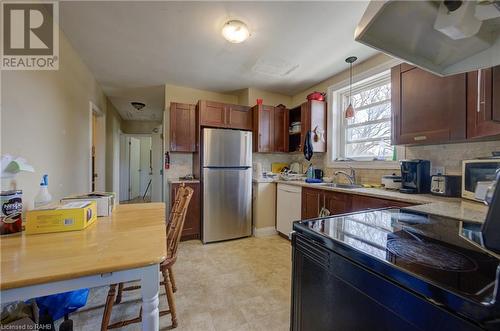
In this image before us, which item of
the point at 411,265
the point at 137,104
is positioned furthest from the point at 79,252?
the point at 137,104

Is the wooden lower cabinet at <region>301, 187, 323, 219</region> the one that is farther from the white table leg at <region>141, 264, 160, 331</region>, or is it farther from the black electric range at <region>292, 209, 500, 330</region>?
the white table leg at <region>141, 264, 160, 331</region>

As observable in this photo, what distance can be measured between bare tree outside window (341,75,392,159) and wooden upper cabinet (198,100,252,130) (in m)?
1.55

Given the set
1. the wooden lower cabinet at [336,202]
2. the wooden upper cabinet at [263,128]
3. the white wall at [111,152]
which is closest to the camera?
the wooden lower cabinet at [336,202]

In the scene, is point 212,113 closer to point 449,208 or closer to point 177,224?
point 177,224

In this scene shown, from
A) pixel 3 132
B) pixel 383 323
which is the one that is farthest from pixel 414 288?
Result: pixel 3 132

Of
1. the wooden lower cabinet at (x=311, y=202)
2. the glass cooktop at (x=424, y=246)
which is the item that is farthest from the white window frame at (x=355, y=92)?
the glass cooktop at (x=424, y=246)

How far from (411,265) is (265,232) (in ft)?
9.50

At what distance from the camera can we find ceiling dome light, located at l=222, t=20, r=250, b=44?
1952mm

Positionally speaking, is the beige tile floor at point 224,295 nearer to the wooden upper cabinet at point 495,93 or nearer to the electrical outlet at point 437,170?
the electrical outlet at point 437,170

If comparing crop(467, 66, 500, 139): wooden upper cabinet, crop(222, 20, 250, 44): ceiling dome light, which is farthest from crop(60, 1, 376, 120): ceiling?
crop(467, 66, 500, 139): wooden upper cabinet

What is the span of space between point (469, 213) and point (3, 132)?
2885 mm

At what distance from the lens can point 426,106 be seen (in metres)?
1.73

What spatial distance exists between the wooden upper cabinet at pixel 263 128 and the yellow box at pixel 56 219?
104 inches

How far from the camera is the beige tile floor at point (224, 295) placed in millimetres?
1477
